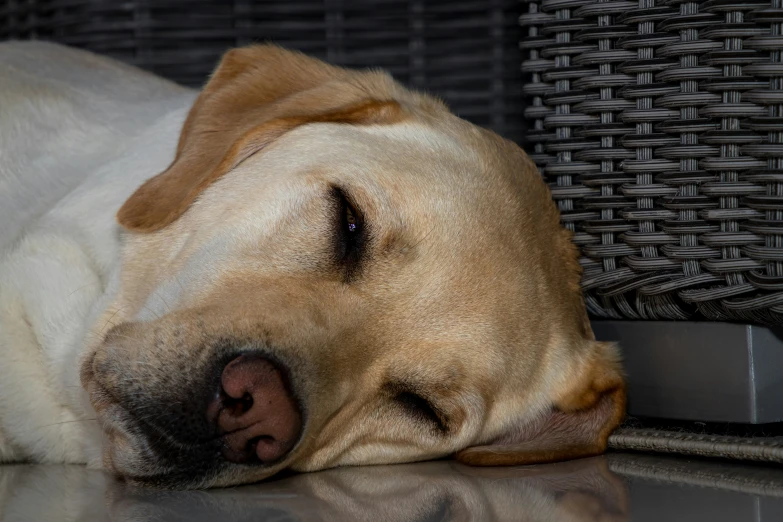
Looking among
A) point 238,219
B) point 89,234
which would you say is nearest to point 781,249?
point 238,219

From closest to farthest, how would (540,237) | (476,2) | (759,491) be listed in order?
(759,491), (540,237), (476,2)

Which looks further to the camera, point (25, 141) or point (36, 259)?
point (25, 141)

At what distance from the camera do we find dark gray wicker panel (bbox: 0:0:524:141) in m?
3.46

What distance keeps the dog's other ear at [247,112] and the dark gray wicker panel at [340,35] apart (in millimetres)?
966

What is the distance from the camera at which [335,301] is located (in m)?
1.99

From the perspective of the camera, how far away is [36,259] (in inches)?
89.1

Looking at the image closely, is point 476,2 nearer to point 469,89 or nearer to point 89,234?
point 469,89

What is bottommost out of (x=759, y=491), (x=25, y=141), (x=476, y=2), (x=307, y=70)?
(x=759, y=491)

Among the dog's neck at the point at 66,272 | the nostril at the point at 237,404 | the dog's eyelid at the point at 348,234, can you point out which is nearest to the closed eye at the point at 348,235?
the dog's eyelid at the point at 348,234

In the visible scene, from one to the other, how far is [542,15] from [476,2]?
41.9 inches

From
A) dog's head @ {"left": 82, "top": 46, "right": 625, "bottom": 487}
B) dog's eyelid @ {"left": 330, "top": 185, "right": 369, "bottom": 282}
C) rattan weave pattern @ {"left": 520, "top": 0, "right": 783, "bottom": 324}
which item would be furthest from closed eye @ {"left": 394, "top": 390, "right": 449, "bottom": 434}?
rattan weave pattern @ {"left": 520, "top": 0, "right": 783, "bottom": 324}

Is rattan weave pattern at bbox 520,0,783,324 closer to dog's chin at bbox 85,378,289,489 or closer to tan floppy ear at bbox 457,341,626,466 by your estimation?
tan floppy ear at bbox 457,341,626,466

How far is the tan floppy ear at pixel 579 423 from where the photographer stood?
229 cm

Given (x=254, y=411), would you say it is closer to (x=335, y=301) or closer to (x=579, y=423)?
(x=335, y=301)
